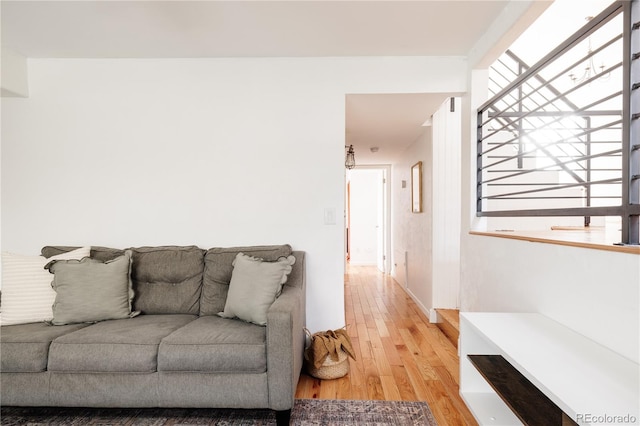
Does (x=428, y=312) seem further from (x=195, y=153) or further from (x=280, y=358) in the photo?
(x=195, y=153)

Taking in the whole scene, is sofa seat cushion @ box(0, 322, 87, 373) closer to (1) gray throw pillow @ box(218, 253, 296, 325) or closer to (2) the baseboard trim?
(1) gray throw pillow @ box(218, 253, 296, 325)

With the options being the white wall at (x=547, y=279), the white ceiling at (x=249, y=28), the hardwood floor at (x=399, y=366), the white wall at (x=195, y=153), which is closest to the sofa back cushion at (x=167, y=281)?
the white wall at (x=195, y=153)

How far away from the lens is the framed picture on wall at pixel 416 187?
3912 mm

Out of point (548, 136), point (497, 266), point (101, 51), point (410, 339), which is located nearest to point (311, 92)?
point (101, 51)

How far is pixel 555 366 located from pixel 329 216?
173 centimetres

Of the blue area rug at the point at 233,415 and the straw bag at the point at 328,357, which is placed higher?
the straw bag at the point at 328,357

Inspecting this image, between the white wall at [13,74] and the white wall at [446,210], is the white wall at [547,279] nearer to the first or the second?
the white wall at [446,210]

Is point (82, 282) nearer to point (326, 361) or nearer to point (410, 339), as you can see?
point (326, 361)

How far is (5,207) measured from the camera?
8.65 ft

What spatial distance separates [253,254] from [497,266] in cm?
161

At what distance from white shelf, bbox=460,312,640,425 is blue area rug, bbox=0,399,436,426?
1.38 ft

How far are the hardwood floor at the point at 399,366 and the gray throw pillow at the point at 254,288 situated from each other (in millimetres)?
631

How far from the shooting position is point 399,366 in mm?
2385

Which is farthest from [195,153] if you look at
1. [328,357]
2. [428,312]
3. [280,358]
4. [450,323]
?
[428,312]
